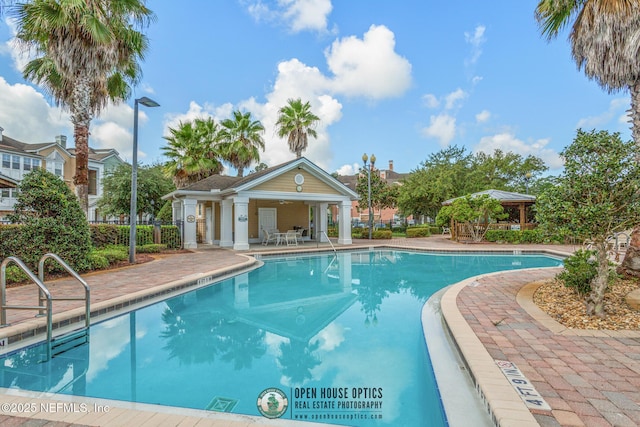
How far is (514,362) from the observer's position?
3.51m

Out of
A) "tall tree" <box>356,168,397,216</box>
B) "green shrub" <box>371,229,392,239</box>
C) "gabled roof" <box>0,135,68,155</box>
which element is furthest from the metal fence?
"tall tree" <box>356,168,397,216</box>

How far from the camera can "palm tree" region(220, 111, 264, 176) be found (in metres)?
23.7

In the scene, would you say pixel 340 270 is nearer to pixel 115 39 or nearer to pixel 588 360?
pixel 588 360

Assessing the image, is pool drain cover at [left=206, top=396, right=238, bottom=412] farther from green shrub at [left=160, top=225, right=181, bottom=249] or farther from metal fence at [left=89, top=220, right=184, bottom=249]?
green shrub at [left=160, top=225, right=181, bottom=249]

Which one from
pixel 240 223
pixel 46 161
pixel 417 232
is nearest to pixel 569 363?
pixel 240 223

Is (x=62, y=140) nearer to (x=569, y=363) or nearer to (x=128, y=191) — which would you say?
(x=128, y=191)

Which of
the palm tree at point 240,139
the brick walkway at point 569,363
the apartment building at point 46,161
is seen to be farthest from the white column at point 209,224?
the brick walkway at point 569,363

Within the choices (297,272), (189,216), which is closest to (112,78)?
(189,216)

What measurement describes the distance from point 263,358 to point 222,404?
4.12ft

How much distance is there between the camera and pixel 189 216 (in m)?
16.8

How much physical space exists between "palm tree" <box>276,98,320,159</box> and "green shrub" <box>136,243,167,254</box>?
1233 cm

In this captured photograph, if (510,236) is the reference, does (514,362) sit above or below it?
below

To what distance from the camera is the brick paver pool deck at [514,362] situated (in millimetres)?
2582

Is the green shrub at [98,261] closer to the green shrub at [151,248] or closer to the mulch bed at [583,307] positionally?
the green shrub at [151,248]
